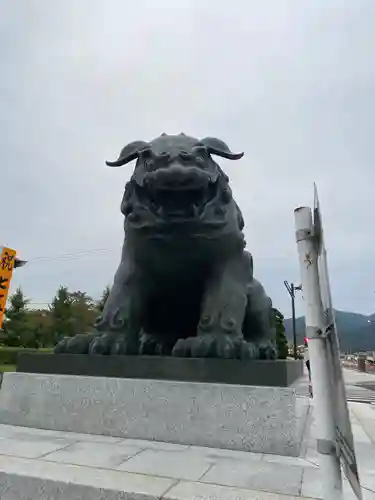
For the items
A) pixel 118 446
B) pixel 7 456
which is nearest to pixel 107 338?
pixel 118 446

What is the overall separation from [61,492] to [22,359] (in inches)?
66.8

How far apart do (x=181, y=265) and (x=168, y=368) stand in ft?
2.48

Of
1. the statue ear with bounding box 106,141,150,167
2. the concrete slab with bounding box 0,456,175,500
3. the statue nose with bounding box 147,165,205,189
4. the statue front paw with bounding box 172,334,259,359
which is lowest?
the concrete slab with bounding box 0,456,175,500

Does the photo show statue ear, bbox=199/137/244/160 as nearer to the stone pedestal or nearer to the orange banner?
the stone pedestal

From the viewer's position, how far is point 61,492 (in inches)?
78.2

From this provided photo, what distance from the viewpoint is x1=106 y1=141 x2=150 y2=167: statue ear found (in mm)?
3516

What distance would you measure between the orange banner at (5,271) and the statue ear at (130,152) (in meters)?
14.8

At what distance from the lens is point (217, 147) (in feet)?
11.6

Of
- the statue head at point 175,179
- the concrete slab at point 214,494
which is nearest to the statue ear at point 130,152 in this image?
the statue head at point 175,179

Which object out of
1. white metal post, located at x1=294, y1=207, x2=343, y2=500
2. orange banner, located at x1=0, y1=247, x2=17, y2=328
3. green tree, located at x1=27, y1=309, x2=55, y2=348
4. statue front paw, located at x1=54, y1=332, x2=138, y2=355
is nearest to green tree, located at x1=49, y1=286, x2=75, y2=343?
green tree, located at x1=27, y1=309, x2=55, y2=348

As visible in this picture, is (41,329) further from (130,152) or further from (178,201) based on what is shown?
(178,201)

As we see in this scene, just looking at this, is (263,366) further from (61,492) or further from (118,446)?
(61,492)

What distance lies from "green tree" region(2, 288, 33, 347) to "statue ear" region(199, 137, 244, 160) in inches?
1133

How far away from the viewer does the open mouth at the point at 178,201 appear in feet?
10.5
